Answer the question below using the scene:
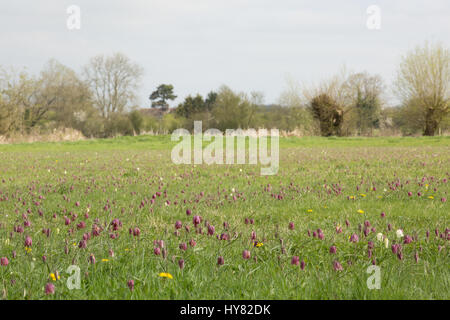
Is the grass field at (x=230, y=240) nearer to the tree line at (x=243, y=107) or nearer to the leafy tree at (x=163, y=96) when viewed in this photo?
the tree line at (x=243, y=107)

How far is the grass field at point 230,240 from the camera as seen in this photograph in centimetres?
287

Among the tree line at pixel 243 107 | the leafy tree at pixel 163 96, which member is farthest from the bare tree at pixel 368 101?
the leafy tree at pixel 163 96

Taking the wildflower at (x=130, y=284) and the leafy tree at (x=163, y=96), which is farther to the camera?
the leafy tree at (x=163, y=96)

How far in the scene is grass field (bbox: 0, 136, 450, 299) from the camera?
9.41 feet

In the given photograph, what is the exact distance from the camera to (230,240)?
13.4 feet

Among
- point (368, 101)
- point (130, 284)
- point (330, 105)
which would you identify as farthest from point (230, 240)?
point (368, 101)

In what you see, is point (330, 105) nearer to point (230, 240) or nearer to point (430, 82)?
point (430, 82)

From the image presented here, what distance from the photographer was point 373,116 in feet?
178

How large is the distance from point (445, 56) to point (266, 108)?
915 inches

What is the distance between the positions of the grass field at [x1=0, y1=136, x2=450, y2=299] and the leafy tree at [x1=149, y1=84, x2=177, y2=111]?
70.6 metres

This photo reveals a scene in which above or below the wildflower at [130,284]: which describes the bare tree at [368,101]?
above

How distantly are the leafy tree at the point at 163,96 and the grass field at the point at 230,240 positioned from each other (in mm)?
70610
